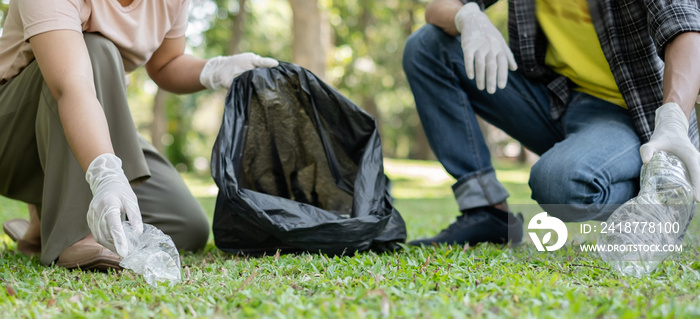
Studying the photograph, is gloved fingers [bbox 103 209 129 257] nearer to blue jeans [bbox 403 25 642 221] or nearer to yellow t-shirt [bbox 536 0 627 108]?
blue jeans [bbox 403 25 642 221]

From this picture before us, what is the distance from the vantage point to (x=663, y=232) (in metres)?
1.42

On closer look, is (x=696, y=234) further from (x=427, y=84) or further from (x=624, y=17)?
(x=427, y=84)

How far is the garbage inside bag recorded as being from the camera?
53.9 inches

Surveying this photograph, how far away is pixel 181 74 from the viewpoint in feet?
7.14

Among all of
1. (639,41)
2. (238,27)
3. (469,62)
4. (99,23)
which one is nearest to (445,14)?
(469,62)

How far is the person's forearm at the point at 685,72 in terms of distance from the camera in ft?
5.23

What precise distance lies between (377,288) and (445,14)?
1.25 m

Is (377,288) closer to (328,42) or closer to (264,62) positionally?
(264,62)

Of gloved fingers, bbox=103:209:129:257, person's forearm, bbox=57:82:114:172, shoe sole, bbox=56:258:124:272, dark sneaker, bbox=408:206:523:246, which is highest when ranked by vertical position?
person's forearm, bbox=57:82:114:172

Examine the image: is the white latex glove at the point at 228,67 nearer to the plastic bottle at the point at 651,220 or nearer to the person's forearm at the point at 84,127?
the person's forearm at the point at 84,127

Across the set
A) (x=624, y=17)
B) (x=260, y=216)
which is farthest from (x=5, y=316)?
(x=624, y=17)

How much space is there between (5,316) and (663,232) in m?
1.52

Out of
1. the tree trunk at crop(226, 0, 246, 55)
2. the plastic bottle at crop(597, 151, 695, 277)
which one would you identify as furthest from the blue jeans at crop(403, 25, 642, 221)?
the tree trunk at crop(226, 0, 246, 55)

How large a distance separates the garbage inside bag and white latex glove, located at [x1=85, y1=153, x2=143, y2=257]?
2cm
